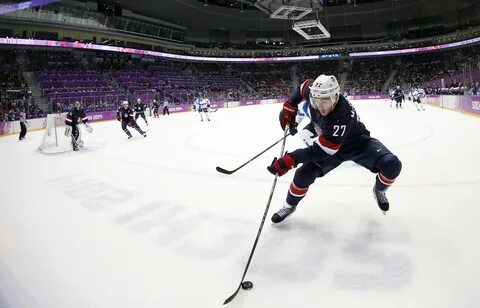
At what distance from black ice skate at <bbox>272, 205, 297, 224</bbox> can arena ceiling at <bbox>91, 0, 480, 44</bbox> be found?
29.2m

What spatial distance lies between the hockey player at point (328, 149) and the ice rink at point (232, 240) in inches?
15.0

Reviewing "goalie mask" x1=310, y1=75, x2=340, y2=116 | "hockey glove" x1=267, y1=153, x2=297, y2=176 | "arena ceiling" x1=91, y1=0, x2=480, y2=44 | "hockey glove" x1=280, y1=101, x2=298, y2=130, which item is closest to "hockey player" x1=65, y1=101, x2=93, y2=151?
"hockey glove" x1=280, y1=101, x2=298, y2=130

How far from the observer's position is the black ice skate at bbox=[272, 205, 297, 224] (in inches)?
121

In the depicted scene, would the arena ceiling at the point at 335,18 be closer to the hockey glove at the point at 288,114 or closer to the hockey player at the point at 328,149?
the hockey glove at the point at 288,114

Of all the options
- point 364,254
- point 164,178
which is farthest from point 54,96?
point 364,254

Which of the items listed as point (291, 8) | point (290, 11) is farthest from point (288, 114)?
point (290, 11)

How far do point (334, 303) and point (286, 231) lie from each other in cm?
108

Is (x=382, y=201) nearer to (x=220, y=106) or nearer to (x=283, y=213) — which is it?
(x=283, y=213)

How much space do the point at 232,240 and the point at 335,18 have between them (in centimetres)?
4288

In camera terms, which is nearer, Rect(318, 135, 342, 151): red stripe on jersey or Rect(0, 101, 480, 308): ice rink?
Rect(0, 101, 480, 308): ice rink

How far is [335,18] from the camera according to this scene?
131 ft

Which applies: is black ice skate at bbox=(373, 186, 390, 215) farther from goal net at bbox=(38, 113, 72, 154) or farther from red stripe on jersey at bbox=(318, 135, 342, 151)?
goal net at bbox=(38, 113, 72, 154)

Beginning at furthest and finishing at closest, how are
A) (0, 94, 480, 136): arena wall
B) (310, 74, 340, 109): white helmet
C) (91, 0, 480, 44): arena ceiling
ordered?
(91, 0, 480, 44): arena ceiling → (0, 94, 480, 136): arena wall → (310, 74, 340, 109): white helmet

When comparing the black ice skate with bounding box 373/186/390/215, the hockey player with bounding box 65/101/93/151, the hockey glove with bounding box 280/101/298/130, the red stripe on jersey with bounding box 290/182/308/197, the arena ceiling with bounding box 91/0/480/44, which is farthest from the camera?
the arena ceiling with bounding box 91/0/480/44
